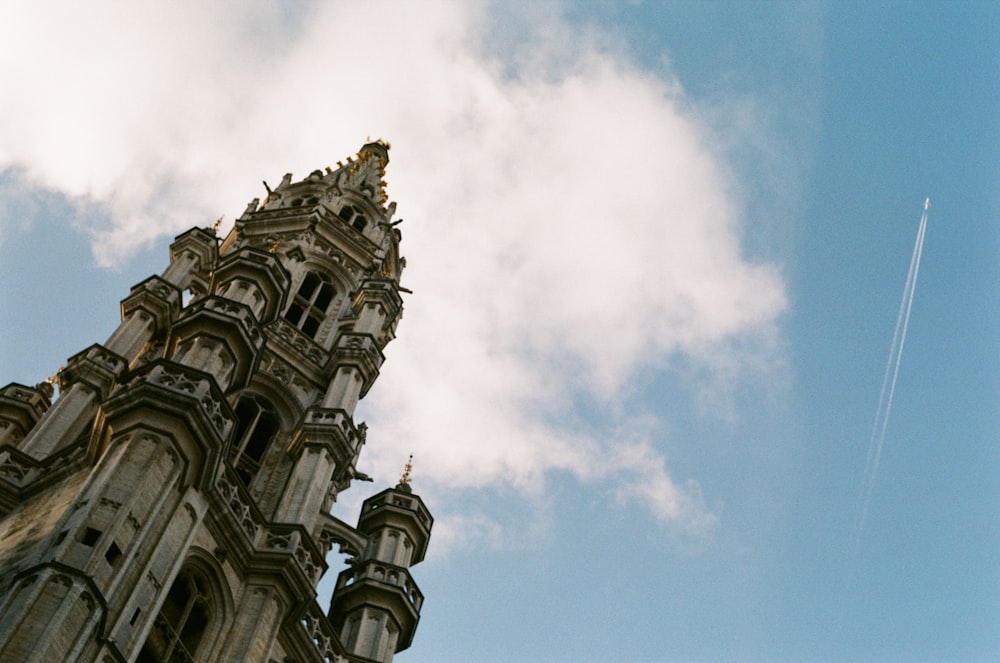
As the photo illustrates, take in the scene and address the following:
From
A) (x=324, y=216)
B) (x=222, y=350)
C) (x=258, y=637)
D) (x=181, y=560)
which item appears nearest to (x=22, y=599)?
(x=181, y=560)

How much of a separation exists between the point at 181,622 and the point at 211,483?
2.75m

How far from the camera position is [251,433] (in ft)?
105

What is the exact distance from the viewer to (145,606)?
20859mm

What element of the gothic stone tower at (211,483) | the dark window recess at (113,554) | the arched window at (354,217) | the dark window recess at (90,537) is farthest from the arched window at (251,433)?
the arched window at (354,217)

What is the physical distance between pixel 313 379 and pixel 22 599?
688 inches

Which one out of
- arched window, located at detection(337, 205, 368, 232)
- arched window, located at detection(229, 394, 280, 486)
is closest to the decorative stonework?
arched window, located at detection(229, 394, 280, 486)

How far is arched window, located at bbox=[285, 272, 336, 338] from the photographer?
126 ft

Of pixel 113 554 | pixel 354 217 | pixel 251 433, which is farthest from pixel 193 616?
pixel 354 217

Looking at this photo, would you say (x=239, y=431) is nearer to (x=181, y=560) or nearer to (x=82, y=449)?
(x=82, y=449)

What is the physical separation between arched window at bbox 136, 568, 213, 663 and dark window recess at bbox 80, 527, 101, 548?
3.30 m

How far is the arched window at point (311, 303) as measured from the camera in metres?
38.5

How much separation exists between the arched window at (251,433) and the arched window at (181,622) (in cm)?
656

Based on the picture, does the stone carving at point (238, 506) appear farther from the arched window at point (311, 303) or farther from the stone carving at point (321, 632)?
the arched window at point (311, 303)

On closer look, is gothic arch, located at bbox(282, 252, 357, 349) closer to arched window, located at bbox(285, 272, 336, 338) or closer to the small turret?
arched window, located at bbox(285, 272, 336, 338)
